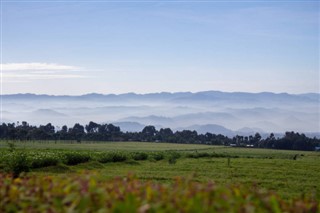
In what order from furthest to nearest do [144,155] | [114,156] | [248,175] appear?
[144,155] < [114,156] < [248,175]

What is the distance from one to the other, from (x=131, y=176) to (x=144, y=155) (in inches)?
1657

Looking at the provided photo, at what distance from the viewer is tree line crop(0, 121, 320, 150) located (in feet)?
319

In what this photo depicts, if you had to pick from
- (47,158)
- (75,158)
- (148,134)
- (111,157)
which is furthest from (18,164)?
(148,134)

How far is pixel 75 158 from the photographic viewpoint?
119 ft

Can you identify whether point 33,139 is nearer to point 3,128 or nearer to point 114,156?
point 3,128

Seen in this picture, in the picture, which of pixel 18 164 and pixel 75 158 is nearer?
pixel 18 164

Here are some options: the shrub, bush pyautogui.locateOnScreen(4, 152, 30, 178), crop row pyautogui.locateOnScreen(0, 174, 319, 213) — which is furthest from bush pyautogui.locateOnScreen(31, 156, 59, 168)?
crop row pyautogui.locateOnScreen(0, 174, 319, 213)

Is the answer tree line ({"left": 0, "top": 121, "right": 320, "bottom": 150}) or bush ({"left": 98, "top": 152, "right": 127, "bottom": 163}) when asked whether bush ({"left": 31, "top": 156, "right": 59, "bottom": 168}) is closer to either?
bush ({"left": 98, "top": 152, "right": 127, "bottom": 163})

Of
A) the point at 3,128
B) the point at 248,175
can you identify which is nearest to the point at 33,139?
the point at 3,128

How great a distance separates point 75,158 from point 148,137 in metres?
82.7

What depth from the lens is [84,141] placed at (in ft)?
351

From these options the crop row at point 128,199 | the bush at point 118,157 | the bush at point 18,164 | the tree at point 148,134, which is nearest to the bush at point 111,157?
the bush at point 118,157

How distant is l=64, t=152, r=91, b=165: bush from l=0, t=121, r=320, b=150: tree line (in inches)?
2056

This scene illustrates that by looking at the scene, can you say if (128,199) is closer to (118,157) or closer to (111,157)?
(111,157)
